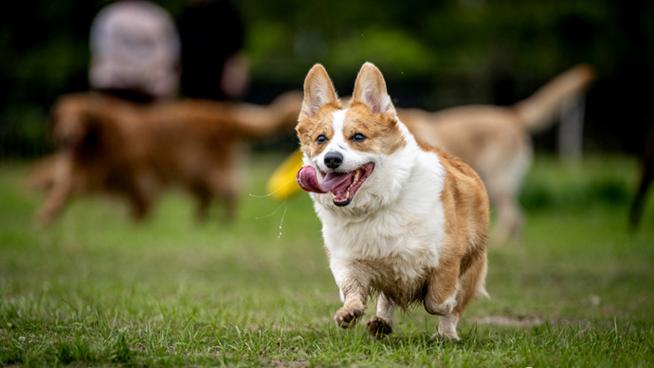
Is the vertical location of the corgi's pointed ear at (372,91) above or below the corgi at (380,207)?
above

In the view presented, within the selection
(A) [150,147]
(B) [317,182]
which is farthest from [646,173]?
(A) [150,147]

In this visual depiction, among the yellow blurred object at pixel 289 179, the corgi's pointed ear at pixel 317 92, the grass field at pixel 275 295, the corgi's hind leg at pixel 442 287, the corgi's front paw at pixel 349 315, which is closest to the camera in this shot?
the grass field at pixel 275 295

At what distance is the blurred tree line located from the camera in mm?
23422

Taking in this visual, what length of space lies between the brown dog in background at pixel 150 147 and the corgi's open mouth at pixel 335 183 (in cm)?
813

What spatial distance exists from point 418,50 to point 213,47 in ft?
Answer: 68.4

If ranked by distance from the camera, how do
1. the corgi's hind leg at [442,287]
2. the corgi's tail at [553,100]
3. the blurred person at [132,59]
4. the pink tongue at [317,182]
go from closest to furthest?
the pink tongue at [317,182], the corgi's hind leg at [442,287], the corgi's tail at [553,100], the blurred person at [132,59]

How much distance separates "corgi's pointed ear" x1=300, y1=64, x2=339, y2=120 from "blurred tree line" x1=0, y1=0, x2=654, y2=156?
16404 mm

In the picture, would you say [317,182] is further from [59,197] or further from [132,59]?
[132,59]

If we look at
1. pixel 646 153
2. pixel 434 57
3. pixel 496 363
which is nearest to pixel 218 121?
pixel 646 153

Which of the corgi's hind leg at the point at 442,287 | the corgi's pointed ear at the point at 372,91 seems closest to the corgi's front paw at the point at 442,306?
the corgi's hind leg at the point at 442,287

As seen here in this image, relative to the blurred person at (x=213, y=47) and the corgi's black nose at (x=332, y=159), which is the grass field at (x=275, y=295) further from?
the blurred person at (x=213, y=47)

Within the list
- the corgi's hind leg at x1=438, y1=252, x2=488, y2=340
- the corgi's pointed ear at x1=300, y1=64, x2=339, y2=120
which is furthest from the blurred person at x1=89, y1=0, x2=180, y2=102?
the corgi's hind leg at x1=438, y1=252, x2=488, y2=340

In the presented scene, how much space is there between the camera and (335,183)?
15.5 feet

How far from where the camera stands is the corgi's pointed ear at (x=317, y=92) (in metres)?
5.15
